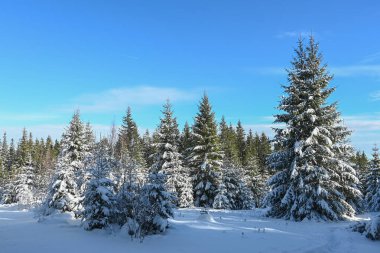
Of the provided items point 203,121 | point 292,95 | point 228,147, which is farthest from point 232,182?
point 292,95

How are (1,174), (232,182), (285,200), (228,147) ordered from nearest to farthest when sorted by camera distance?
1. (285,200)
2. (232,182)
3. (228,147)
4. (1,174)

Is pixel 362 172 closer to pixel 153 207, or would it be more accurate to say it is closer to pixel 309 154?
pixel 309 154

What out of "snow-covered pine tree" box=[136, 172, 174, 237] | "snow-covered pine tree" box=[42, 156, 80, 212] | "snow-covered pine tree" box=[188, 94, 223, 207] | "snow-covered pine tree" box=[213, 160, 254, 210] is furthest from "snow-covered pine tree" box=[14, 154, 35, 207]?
"snow-covered pine tree" box=[136, 172, 174, 237]

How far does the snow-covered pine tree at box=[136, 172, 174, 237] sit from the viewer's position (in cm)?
1340

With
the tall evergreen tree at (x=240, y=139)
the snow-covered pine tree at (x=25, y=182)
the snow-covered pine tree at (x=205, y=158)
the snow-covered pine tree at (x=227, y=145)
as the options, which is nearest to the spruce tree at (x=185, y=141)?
the snow-covered pine tree at (x=227, y=145)

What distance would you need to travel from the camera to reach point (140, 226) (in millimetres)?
13031

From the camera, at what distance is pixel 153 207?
13.6m

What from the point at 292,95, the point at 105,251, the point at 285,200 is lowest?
the point at 105,251

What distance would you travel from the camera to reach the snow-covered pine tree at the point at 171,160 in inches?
1341

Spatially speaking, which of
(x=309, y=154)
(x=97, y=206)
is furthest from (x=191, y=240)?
(x=309, y=154)

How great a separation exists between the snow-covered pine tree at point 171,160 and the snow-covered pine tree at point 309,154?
12.2m

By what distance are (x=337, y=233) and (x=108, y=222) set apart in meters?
9.66

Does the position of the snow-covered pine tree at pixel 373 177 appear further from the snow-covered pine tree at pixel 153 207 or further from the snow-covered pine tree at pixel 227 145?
the snow-covered pine tree at pixel 153 207

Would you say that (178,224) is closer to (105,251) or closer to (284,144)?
(105,251)
